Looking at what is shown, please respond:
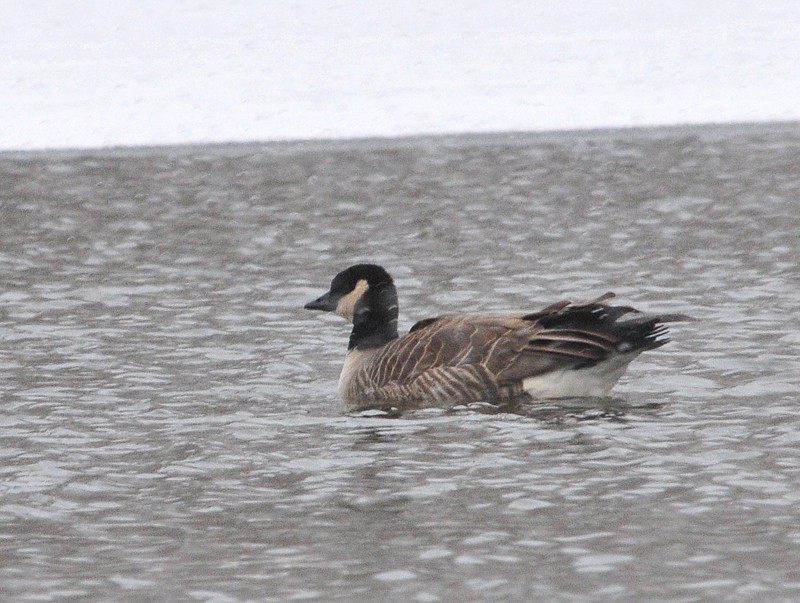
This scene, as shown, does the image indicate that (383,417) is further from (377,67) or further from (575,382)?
(377,67)

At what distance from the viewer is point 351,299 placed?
32.9 feet

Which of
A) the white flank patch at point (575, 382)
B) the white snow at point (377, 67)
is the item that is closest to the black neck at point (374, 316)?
the white flank patch at point (575, 382)

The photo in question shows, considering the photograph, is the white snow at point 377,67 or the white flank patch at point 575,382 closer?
the white flank patch at point 575,382

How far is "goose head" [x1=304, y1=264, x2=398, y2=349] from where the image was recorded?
10.0 m

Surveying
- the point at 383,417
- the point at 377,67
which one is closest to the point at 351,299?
the point at 383,417

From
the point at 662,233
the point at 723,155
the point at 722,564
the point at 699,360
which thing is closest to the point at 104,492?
the point at 722,564

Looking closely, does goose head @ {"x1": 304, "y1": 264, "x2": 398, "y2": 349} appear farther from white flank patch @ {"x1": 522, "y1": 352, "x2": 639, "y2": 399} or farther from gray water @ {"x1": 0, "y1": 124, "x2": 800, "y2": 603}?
white flank patch @ {"x1": 522, "y1": 352, "x2": 639, "y2": 399}

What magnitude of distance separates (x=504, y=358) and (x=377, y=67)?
39.6 feet

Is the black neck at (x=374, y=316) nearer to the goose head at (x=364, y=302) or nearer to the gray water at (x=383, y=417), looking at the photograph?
the goose head at (x=364, y=302)

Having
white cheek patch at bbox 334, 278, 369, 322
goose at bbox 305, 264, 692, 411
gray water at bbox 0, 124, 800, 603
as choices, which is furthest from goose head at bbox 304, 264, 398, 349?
gray water at bbox 0, 124, 800, 603

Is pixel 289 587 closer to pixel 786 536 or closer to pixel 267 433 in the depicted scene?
pixel 786 536

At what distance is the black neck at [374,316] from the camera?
10.0m

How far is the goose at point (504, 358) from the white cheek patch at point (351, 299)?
40 centimetres

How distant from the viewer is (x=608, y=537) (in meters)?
6.40
